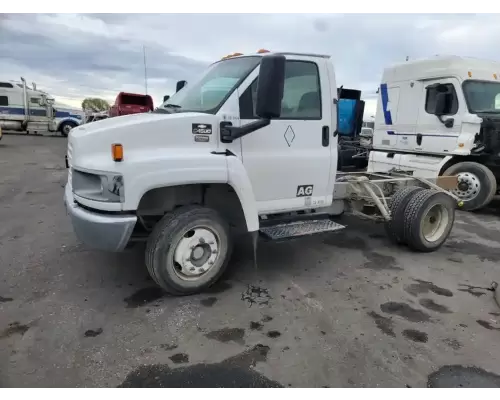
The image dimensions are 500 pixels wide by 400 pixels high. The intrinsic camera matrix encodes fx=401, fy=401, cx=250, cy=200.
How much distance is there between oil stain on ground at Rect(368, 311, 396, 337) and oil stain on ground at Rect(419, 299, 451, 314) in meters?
0.53

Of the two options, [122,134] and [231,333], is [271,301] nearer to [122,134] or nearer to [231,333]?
[231,333]

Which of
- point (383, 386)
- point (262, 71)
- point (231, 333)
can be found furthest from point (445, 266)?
point (262, 71)

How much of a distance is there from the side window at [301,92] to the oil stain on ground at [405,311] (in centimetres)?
204

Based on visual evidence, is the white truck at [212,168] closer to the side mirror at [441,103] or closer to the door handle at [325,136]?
the door handle at [325,136]

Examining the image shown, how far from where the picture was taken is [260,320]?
3.41m

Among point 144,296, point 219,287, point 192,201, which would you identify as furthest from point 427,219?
point 144,296

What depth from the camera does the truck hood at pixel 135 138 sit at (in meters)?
3.31

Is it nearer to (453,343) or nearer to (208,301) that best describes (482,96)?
(453,343)

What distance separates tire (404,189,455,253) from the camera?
197 inches

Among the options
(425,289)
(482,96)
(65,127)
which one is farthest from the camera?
(65,127)

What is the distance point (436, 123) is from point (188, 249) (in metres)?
7.23

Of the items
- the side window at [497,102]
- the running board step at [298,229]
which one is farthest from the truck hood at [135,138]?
the side window at [497,102]

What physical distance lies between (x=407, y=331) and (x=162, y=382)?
1.99 metres

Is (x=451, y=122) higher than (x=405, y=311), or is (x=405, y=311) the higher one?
(x=451, y=122)
